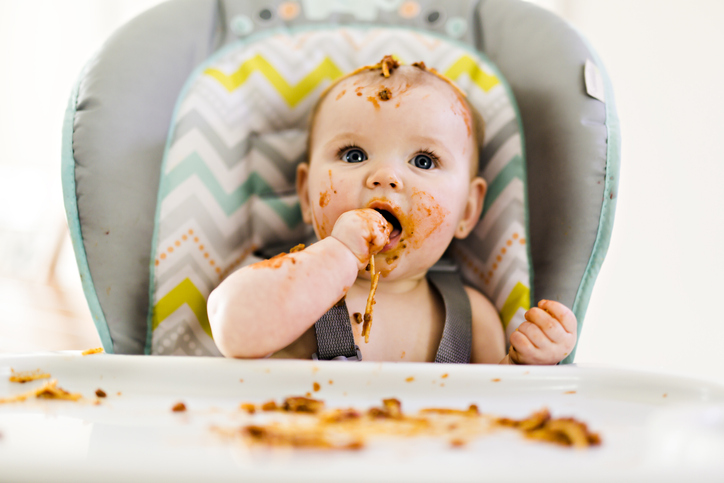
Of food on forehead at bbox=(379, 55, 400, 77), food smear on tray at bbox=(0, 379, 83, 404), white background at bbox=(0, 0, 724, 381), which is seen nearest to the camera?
food smear on tray at bbox=(0, 379, 83, 404)

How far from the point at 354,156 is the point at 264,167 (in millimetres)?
234

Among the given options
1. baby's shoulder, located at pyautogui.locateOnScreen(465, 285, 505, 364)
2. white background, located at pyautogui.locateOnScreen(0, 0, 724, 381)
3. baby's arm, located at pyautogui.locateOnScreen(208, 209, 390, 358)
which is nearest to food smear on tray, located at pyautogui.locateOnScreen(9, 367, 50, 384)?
baby's arm, located at pyautogui.locateOnScreen(208, 209, 390, 358)

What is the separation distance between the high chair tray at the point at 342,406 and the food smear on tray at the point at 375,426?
0.03ft

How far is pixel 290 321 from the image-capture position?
56cm

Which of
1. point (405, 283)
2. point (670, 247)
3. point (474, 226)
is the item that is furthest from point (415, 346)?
point (670, 247)

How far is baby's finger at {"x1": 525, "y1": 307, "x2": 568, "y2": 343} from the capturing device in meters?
0.69

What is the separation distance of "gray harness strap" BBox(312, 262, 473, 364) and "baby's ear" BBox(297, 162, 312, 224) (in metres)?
0.21

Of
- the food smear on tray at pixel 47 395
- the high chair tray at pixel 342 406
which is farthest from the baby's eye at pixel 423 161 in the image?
the food smear on tray at pixel 47 395

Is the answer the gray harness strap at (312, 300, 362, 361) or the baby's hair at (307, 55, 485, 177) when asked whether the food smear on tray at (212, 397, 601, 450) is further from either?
the baby's hair at (307, 55, 485, 177)

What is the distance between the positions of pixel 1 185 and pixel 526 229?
2788mm

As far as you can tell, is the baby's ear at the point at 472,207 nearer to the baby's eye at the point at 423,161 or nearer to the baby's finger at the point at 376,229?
the baby's eye at the point at 423,161

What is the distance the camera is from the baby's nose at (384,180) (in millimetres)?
714

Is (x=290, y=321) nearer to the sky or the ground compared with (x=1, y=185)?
nearer to the sky

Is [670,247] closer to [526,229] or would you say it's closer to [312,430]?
[526,229]
